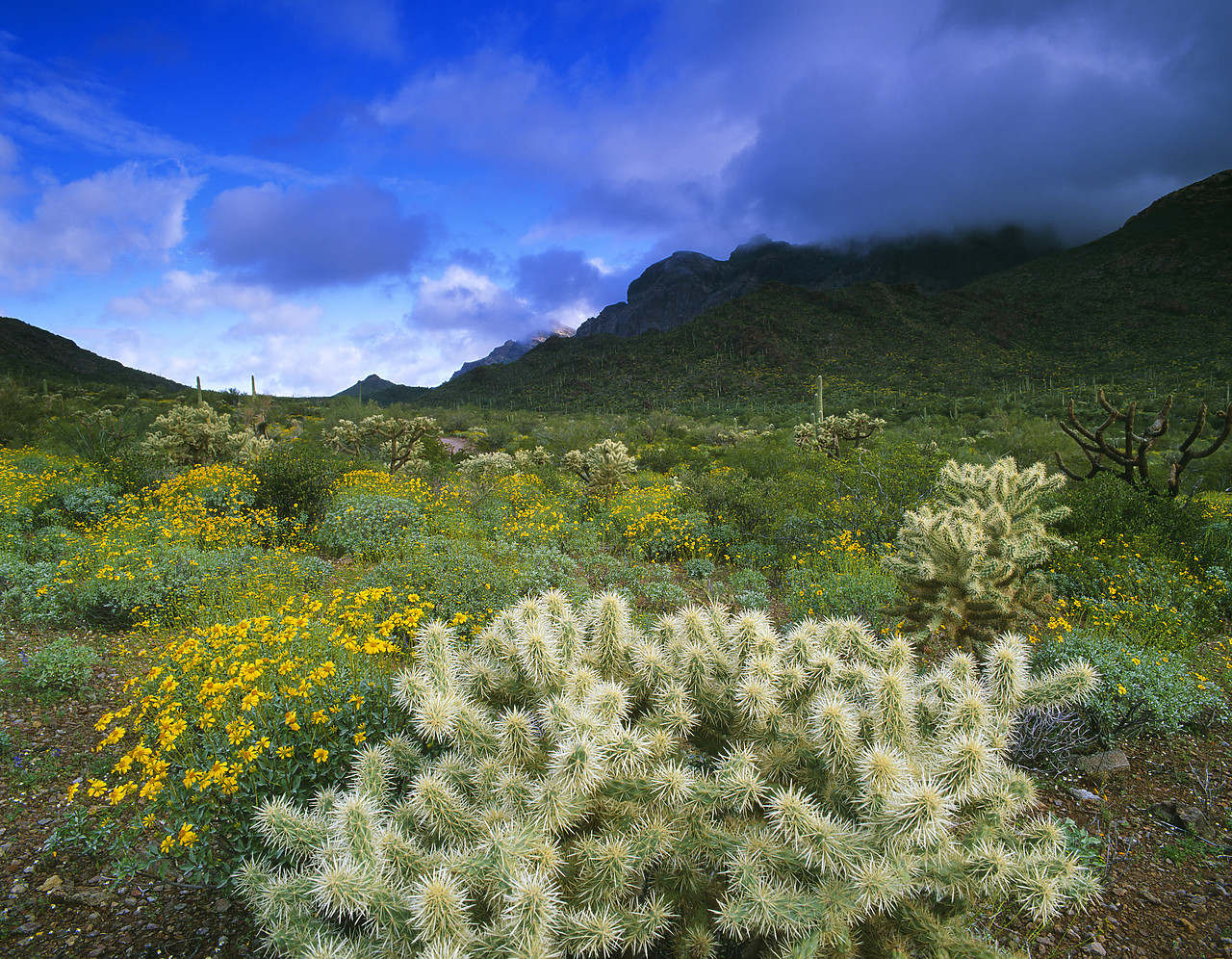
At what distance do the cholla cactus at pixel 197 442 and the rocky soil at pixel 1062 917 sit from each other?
1066 centimetres

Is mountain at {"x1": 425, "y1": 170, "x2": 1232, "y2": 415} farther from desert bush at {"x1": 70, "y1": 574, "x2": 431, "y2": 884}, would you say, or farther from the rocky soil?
desert bush at {"x1": 70, "y1": 574, "x2": 431, "y2": 884}

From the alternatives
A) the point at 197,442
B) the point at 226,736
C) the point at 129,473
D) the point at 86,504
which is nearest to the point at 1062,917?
the point at 226,736

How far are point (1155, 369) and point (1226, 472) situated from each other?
28.4 m

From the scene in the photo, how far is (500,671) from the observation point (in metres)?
2.75

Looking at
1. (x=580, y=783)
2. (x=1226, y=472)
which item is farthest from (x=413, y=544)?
(x=1226, y=472)

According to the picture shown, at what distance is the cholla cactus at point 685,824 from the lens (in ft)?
5.99

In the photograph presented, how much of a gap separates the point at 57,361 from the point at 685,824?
59454 mm

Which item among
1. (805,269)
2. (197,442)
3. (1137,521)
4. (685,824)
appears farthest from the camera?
(805,269)

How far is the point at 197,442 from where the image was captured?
42.3 ft

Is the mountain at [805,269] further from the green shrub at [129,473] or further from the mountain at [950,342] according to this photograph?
the green shrub at [129,473]

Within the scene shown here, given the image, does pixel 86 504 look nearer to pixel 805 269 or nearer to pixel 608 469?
pixel 608 469

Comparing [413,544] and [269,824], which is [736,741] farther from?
[413,544]

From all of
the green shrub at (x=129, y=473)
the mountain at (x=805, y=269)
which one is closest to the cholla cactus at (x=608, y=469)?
the green shrub at (x=129, y=473)

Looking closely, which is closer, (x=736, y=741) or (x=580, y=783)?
(x=580, y=783)
